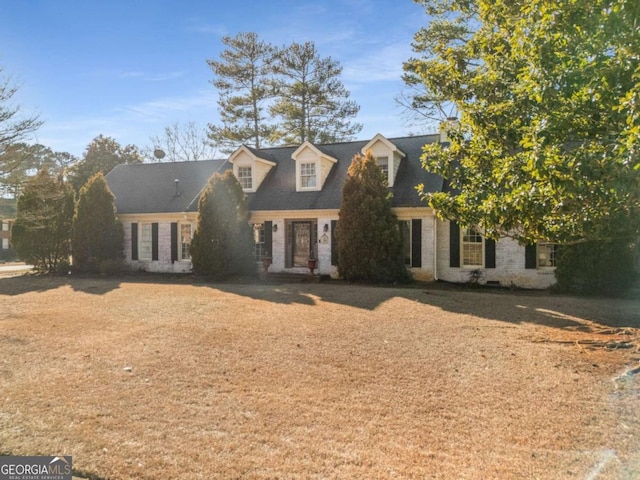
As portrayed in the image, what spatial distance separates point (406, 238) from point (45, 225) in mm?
14518

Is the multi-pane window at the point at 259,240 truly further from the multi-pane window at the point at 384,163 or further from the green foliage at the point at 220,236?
the multi-pane window at the point at 384,163

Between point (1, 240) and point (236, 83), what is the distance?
25314 mm

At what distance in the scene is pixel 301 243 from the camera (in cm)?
1686

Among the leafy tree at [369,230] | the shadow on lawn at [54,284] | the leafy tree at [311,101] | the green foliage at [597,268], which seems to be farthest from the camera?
the leafy tree at [311,101]

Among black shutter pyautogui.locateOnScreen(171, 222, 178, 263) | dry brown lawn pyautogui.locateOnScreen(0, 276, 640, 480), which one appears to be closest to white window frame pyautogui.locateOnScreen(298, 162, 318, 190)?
black shutter pyautogui.locateOnScreen(171, 222, 178, 263)

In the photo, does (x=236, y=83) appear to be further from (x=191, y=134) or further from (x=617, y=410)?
(x=617, y=410)

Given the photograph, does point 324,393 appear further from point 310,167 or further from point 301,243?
point 310,167

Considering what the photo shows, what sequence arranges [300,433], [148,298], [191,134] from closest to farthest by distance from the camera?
[300,433] → [148,298] → [191,134]

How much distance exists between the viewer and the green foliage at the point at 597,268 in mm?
11641

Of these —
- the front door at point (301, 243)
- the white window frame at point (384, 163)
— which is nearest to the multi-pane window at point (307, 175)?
the front door at point (301, 243)

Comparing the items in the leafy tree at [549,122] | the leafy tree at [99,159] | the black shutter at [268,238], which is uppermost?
the leafy tree at [99,159]

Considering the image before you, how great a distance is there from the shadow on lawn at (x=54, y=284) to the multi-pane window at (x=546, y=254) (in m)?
13.6

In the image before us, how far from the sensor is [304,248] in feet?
55.2

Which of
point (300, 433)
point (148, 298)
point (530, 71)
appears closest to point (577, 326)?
point (530, 71)
